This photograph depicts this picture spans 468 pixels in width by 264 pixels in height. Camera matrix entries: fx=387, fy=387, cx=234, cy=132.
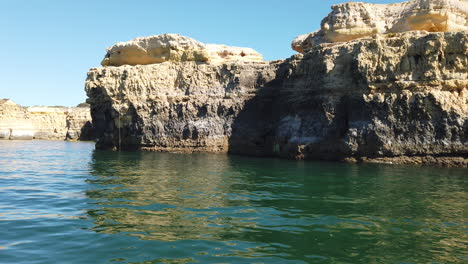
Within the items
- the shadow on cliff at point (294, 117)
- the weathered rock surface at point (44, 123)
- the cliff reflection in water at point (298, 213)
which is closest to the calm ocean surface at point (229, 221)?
the cliff reflection in water at point (298, 213)

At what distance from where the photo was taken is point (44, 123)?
8050 centimetres

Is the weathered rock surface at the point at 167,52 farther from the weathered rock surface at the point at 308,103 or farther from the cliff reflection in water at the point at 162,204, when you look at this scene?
the cliff reflection in water at the point at 162,204

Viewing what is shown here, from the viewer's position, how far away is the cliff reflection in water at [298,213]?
256 inches

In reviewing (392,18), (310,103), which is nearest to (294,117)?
(310,103)

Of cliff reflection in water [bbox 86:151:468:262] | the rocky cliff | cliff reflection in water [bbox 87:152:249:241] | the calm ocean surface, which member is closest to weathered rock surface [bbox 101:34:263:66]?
the rocky cliff

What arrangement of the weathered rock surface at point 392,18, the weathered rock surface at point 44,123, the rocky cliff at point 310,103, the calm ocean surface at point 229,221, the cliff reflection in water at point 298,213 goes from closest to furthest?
the calm ocean surface at point 229,221
the cliff reflection in water at point 298,213
the rocky cliff at point 310,103
the weathered rock surface at point 392,18
the weathered rock surface at point 44,123

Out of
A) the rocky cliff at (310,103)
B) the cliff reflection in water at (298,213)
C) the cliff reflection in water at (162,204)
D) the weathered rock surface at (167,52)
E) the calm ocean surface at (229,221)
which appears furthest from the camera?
the weathered rock surface at (167,52)

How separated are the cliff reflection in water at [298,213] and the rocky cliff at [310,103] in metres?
8.07

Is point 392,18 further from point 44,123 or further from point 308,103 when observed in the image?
point 44,123

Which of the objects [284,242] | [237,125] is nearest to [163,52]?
[237,125]

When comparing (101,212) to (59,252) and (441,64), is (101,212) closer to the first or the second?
(59,252)

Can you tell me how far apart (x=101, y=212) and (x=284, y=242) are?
4347 millimetres

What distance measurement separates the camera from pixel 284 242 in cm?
659

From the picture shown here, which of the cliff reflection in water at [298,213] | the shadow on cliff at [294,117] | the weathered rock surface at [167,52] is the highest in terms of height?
the weathered rock surface at [167,52]
